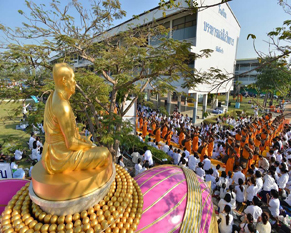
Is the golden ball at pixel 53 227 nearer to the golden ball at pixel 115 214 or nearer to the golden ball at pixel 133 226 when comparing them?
the golden ball at pixel 115 214

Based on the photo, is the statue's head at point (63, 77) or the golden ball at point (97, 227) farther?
the statue's head at point (63, 77)

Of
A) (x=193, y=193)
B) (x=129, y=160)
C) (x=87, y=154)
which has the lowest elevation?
(x=129, y=160)

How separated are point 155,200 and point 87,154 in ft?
4.56

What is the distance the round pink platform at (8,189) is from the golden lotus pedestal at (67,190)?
90 centimetres

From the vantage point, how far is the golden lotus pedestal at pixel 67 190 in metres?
2.06

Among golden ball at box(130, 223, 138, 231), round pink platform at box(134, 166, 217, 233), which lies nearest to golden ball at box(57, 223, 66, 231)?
golden ball at box(130, 223, 138, 231)

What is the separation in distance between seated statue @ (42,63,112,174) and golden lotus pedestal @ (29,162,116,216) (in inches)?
4.5

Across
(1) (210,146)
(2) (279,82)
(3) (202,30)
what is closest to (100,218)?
(2) (279,82)

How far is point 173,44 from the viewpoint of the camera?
18.5 feet

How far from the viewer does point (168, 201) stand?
9.90ft

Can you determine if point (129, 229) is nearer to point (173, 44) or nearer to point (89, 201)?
point (89, 201)

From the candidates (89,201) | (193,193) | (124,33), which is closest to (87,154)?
(89,201)

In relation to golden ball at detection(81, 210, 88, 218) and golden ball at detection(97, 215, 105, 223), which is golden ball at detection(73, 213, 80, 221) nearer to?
golden ball at detection(81, 210, 88, 218)

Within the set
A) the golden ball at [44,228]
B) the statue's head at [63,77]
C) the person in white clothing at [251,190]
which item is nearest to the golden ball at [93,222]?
the golden ball at [44,228]
